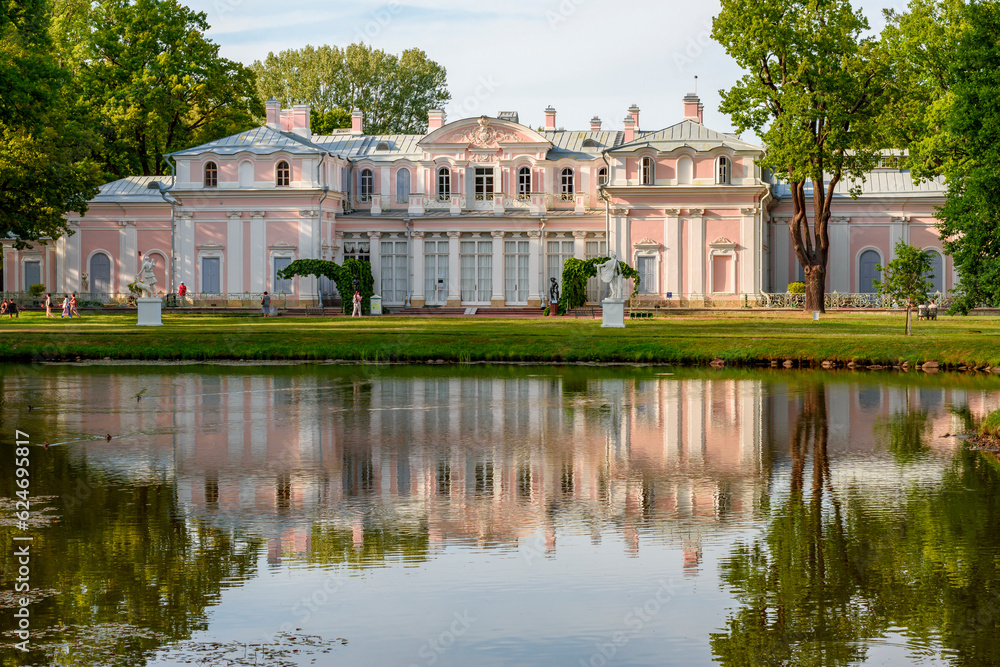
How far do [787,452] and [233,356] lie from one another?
60.6 ft

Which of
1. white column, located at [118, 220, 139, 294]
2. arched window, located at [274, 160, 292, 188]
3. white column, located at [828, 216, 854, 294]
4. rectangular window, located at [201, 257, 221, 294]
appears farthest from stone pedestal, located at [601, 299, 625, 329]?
white column, located at [118, 220, 139, 294]

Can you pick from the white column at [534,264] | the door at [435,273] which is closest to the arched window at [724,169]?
the white column at [534,264]

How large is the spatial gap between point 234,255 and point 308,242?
3501mm

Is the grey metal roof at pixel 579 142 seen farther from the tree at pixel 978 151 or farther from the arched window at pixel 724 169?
the tree at pixel 978 151

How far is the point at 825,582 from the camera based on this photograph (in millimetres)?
8656

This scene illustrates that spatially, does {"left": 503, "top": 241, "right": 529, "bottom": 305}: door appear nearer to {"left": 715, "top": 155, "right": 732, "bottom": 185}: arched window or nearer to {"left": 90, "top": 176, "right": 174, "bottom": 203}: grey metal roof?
{"left": 715, "top": 155, "right": 732, "bottom": 185}: arched window

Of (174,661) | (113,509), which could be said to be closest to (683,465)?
(113,509)

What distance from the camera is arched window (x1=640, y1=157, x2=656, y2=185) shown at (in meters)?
50.4

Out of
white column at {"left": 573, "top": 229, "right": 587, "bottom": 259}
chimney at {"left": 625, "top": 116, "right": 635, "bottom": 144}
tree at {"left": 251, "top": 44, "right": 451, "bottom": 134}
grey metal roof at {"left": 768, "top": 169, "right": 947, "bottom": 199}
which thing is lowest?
white column at {"left": 573, "top": 229, "right": 587, "bottom": 259}

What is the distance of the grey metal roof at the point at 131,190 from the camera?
178ft

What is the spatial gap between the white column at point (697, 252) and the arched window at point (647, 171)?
2.15 m

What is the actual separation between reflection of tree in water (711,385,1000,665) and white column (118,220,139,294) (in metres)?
46.4

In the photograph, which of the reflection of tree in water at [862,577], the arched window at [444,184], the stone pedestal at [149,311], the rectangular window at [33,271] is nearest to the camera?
the reflection of tree in water at [862,577]

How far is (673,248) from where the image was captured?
50.5 meters
